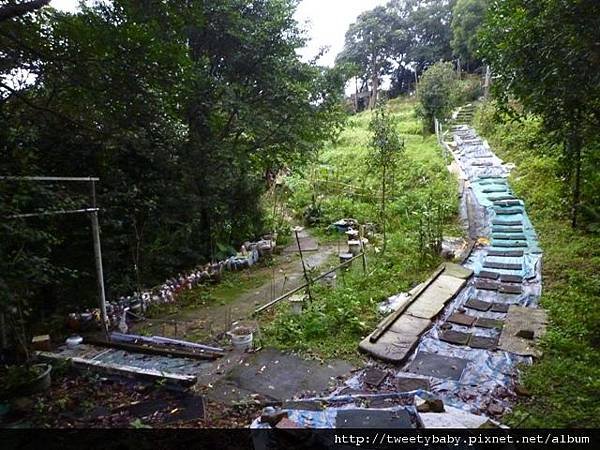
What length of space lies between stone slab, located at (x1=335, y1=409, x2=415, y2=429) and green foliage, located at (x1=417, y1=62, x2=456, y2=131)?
16.8 m

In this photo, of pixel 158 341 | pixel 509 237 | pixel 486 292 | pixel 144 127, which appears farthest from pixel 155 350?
pixel 509 237

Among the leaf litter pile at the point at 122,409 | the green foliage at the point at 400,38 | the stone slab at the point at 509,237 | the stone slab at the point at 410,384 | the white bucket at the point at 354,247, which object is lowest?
the stone slab at the point at 410,384

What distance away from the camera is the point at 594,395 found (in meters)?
3.24

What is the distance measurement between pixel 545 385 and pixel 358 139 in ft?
53.3

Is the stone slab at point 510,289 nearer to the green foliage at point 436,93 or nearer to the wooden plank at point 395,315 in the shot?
the wooden plank at point 395,315

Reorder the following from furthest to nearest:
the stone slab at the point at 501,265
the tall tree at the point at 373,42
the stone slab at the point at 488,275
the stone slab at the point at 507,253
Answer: the tall tree at the point at 373,42 < the stone slab at the point at 507,253 < the stone slab at the point at 501,265 < the stone slab at the point at 488,275

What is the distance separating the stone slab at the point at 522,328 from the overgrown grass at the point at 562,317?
0.11 meters

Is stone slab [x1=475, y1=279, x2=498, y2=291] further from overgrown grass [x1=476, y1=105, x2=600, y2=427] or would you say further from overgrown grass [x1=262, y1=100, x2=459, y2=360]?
overgrown grass [x1=262, y1=100, x2=459, y2=360]

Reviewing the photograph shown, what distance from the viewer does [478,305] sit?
5.55 metres

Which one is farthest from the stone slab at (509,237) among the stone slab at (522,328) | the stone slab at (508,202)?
the stone slab at (522,328)

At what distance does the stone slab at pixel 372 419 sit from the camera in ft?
9.36

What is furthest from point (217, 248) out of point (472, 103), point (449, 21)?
point (449, 21)

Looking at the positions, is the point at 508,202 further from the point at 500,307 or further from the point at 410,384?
the point at 410,384

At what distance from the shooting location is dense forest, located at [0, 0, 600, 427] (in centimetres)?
396
